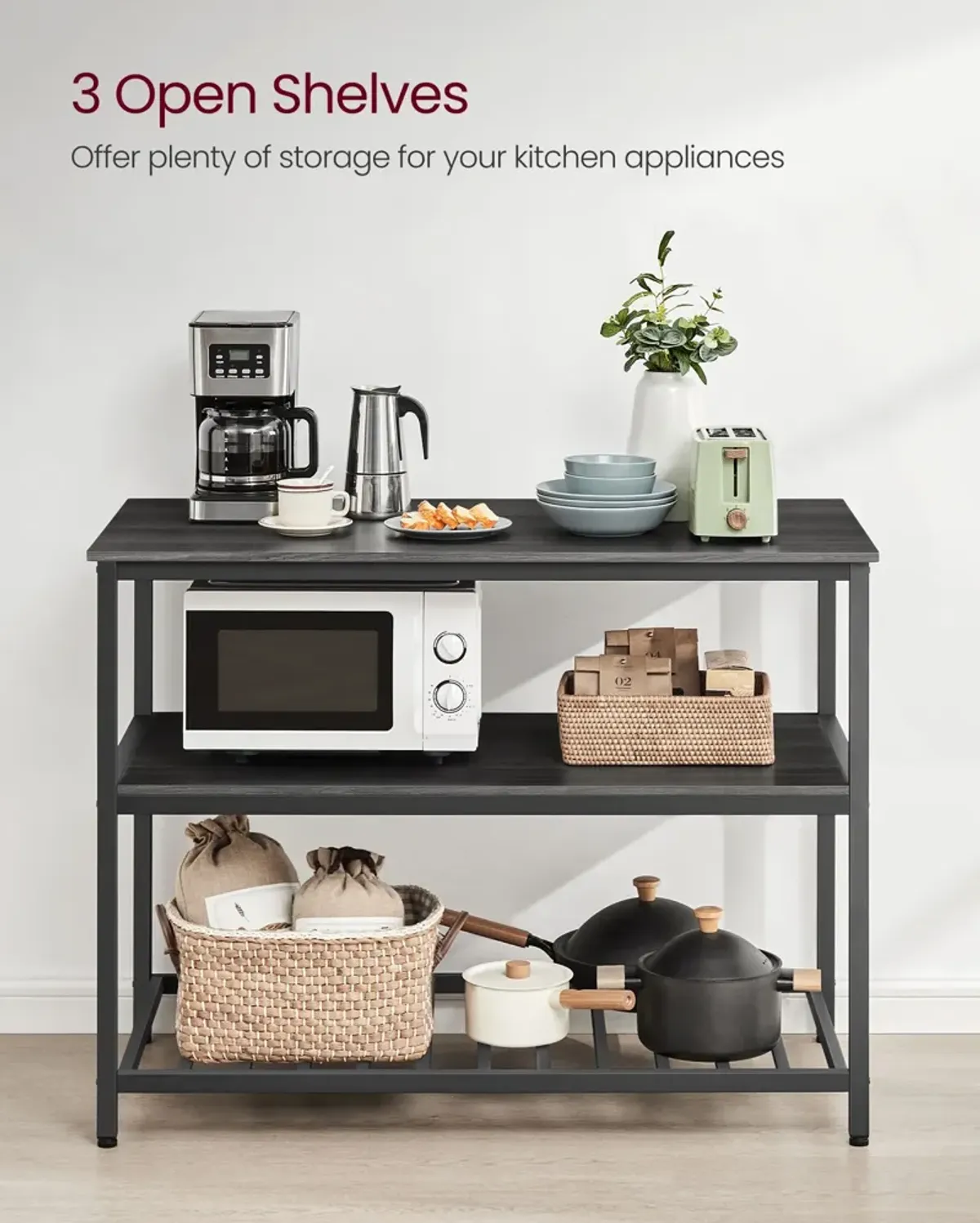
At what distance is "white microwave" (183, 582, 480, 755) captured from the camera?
2838 mm

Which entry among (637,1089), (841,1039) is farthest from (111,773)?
(841,1039)

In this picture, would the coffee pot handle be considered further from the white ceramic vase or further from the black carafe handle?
the white ceramic vase

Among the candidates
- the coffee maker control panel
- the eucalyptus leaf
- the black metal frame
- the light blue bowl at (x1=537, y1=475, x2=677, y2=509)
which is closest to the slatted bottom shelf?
the black metal frame

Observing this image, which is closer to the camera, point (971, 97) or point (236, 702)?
point (236, 702)

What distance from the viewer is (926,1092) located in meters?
3.13

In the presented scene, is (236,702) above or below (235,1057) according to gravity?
above

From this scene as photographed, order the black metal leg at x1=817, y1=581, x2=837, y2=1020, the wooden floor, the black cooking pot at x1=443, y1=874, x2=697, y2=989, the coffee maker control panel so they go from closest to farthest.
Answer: the wooden floor, the coffee maker control panel, the black cooking pot at x1=443, y1=874, x2=697, y2=989, the black metal leg at x1=817, y1=581, x2=837, y2=1020

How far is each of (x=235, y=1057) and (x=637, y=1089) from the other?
2.20 ft

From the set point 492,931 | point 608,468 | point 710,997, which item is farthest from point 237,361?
point 710,997

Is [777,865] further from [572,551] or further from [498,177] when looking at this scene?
[498,177]

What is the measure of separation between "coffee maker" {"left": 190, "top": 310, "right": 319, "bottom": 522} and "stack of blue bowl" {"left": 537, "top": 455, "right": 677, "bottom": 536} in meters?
0.43

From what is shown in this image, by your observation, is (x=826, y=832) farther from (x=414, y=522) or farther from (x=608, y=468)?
(x=414, y=522)

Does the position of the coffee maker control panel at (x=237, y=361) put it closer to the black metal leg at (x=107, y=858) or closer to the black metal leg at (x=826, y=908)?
the black metal leg at (x=107, y=858)

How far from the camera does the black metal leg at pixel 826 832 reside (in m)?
3.25
